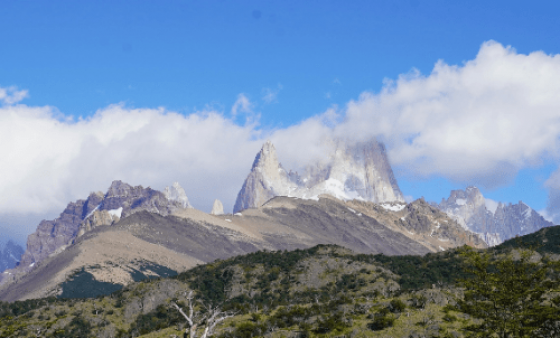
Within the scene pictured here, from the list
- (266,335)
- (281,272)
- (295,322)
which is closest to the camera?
(266,335)

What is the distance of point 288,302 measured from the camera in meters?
151

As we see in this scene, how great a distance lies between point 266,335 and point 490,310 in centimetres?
4437

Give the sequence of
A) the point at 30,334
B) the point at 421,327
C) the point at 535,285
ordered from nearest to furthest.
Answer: the point at 535,285, the point at 421,327, the point at 30,334

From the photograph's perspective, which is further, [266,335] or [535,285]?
[266,335]

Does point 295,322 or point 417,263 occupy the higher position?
point 417,263

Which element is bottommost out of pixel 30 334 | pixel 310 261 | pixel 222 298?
pixel 30 334

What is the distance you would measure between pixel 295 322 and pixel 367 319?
13.5 meters

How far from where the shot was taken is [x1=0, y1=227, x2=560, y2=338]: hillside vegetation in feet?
324

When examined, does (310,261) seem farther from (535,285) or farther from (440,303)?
(535,285)

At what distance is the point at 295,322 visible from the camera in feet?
345

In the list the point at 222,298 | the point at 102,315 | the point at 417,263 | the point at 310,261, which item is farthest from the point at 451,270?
the point at 102,315

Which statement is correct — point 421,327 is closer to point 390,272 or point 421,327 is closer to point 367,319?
point 367,319

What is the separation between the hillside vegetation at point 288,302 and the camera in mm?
98688

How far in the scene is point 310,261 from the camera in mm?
190000
